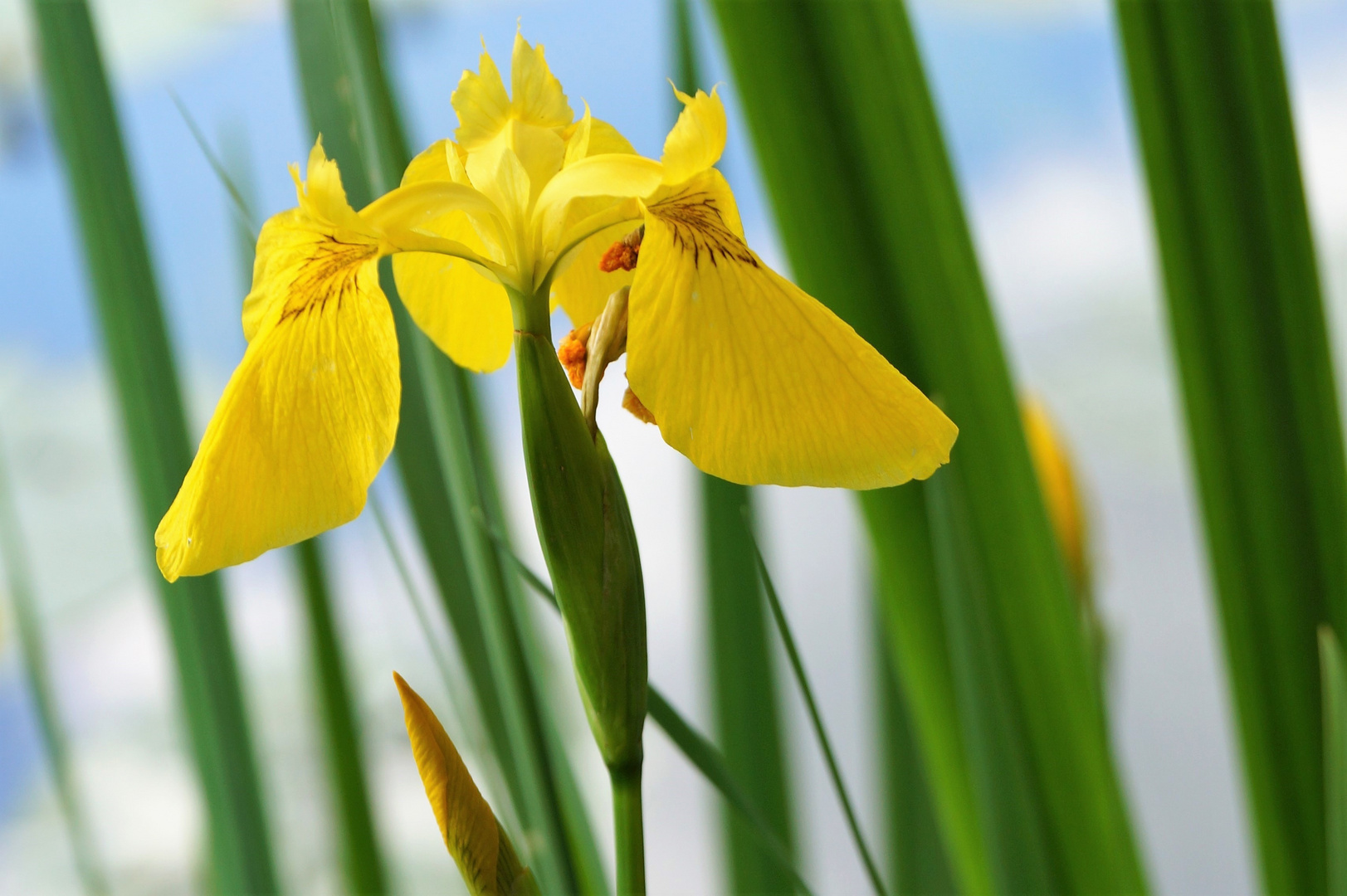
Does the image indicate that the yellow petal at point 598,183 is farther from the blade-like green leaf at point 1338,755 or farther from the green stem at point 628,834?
the blade-like green leaf at point 1338,755

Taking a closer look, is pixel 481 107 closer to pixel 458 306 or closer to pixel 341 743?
pixel 458 306

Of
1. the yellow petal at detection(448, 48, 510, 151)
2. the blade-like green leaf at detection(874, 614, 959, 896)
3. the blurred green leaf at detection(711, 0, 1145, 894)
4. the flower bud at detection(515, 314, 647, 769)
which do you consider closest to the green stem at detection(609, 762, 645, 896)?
the flower bud at detection(515, 314, 647, 769)

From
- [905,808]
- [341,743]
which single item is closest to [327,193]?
[341,743]

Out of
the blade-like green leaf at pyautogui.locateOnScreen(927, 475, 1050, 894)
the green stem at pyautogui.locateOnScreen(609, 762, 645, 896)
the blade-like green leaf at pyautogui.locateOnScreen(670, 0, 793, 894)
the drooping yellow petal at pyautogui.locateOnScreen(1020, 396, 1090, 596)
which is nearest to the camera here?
the green stem at pyautogui.locateOnScreen(609, 762, 645, 896)

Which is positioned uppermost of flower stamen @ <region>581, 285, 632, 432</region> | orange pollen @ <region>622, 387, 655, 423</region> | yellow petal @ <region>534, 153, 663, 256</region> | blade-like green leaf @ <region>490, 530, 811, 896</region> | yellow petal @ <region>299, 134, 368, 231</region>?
yellow petal @ <region>299, 134, 368, 231</region>

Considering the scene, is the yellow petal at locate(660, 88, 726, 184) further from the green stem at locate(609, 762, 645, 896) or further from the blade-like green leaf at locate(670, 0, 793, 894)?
the blade-like green leaf at locate(670, 0, 793, 894)

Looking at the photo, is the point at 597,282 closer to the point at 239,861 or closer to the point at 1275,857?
the point at 239,861
